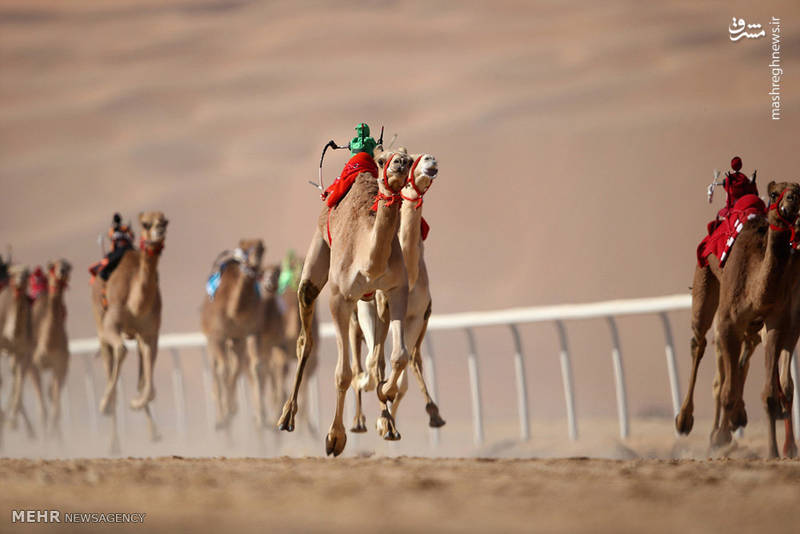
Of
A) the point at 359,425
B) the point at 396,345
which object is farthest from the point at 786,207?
the point at 359,425

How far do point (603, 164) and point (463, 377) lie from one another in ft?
36.0

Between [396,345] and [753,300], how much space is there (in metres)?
2.97

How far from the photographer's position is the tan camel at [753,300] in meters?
9.08

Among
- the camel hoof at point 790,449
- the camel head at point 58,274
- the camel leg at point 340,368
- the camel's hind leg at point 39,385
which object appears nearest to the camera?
the camel leg at point 340,368

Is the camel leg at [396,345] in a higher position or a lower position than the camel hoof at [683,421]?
higher

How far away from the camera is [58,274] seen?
15984 mm

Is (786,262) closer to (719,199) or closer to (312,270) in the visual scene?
(312,270)

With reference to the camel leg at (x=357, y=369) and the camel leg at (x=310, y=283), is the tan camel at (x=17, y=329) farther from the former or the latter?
the camel leg at (x=310, y=283)

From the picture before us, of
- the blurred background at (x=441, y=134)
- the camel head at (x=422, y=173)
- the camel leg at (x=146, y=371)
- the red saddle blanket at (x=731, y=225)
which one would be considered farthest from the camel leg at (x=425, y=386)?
the blurred background at (x=441, y=134)

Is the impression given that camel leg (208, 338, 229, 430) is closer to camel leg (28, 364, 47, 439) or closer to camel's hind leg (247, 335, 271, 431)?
camel's hind leg (247, 335, 271, 431)

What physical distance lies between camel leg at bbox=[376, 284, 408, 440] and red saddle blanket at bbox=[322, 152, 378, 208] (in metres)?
0.98

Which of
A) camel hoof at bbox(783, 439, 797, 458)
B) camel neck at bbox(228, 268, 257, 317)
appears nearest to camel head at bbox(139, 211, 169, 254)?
camel neck at bbox(228, 268, 257, 317)

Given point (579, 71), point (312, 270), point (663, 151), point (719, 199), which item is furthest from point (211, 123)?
point (312, 270)

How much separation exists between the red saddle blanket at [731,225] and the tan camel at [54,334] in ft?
30.8
